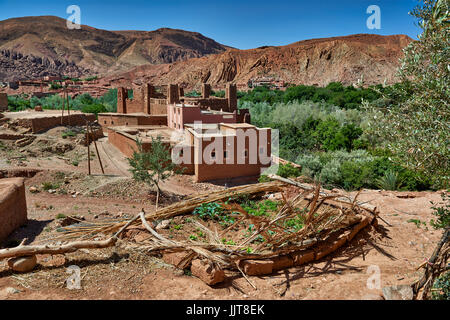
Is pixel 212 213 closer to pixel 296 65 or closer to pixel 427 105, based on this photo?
pixel 427 105

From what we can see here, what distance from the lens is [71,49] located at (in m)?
102

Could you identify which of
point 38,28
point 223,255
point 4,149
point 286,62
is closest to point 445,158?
point 223,255

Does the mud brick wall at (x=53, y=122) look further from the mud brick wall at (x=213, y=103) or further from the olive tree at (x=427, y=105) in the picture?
the olive tree at (x=427, y=105)

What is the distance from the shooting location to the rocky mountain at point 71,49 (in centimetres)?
8756

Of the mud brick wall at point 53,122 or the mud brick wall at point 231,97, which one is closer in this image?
the mud brick wall at point 53,122

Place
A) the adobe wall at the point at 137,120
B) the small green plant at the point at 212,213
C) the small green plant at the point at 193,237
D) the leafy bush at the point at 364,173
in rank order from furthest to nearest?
the adobe wall at the point at 137,120 → the leafy bush at the point at 364,173 → the small green plant at the point at 212,213 → the small green plant at the point at 193,237

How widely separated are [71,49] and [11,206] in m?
111

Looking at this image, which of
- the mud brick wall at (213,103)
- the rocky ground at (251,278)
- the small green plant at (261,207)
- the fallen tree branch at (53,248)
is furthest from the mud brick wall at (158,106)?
the fallen tree branch at (53,248)

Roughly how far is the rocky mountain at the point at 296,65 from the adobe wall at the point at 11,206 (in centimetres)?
6468

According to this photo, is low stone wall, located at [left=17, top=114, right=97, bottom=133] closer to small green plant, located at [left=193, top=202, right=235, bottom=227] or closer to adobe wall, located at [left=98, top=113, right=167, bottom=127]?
adobe wall, located at [left=98, top=113, right=167, bottom=127]

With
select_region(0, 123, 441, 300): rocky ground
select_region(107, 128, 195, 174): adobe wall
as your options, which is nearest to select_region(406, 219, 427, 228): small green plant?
select_region(0, 123, 441, 300): rocky ground

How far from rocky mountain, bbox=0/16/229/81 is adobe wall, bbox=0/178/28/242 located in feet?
290
